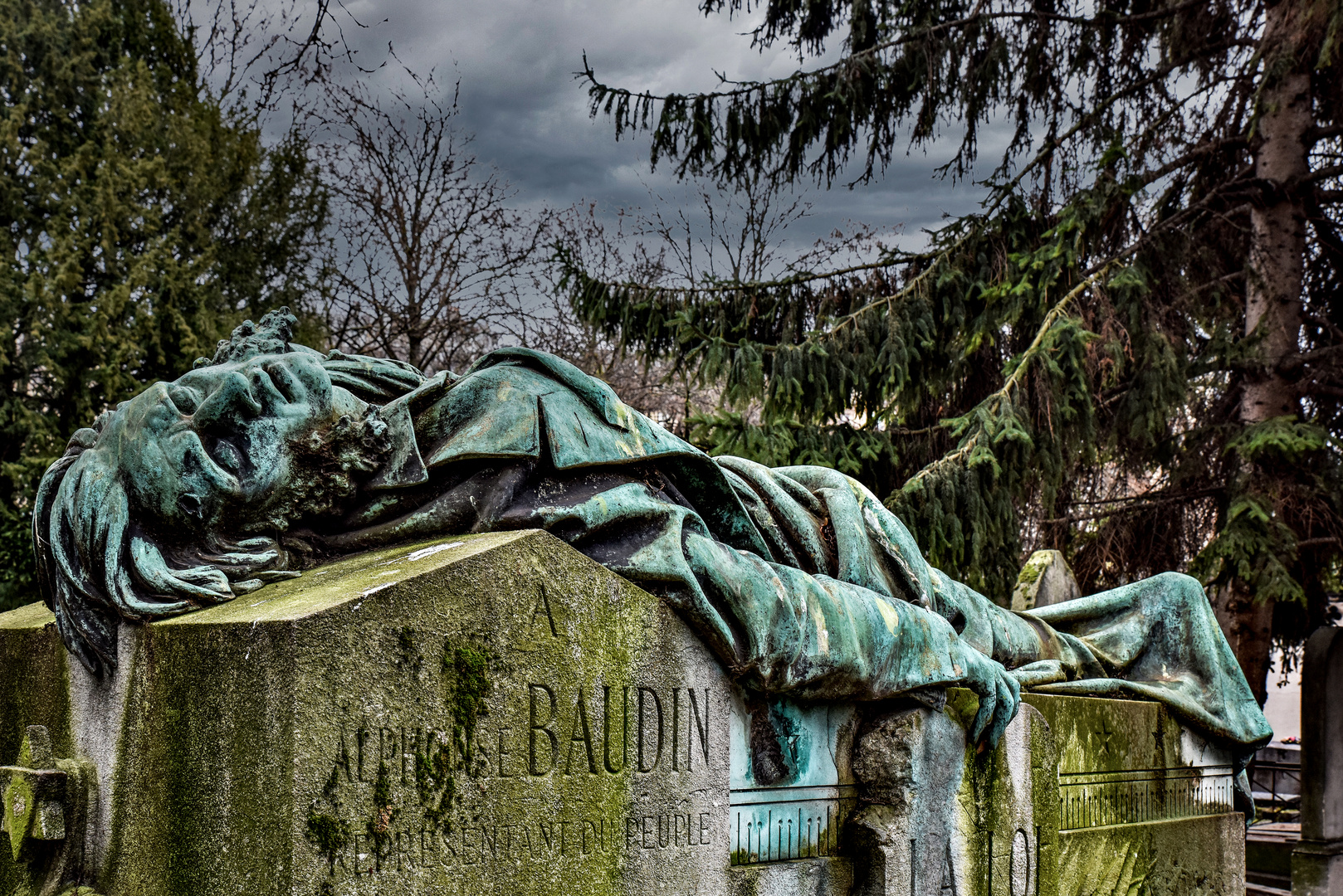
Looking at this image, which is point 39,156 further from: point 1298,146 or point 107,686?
point 1298,146

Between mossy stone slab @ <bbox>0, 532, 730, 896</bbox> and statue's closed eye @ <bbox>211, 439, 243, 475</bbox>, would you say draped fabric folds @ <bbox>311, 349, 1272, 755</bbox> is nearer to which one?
mossy stone slab @ <bbox>0, 532, 730, 896</bbox>

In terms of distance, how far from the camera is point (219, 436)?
280 cm

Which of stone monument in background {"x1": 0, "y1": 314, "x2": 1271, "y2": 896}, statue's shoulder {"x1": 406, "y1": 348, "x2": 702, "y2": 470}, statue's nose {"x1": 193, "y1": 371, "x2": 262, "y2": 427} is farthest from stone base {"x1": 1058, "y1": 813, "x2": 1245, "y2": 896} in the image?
statue's nose {"x1": 193, "y1": 371, "x2": 262, "y2": 427}

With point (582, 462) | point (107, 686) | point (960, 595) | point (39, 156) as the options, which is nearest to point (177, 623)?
point (107, 686)

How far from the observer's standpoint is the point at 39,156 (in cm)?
1057

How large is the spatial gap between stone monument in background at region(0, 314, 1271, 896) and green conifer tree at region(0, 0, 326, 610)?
7114 mm

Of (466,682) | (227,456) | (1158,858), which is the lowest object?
(1158,858)

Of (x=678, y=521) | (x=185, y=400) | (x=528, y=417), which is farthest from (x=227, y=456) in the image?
(x=678, y=521)

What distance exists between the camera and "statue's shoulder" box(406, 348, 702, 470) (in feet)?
9.68

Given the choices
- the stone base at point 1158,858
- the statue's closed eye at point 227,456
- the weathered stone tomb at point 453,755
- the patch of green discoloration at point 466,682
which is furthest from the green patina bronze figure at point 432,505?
the stone base at point 1158,858

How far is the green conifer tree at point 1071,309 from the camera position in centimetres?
810

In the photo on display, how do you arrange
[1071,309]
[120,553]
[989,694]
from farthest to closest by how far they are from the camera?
[1071,309], [989,694], [120,553]

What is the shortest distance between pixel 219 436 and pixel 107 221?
8.91 m

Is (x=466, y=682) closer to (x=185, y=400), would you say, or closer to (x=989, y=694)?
(x=185, y=400)
